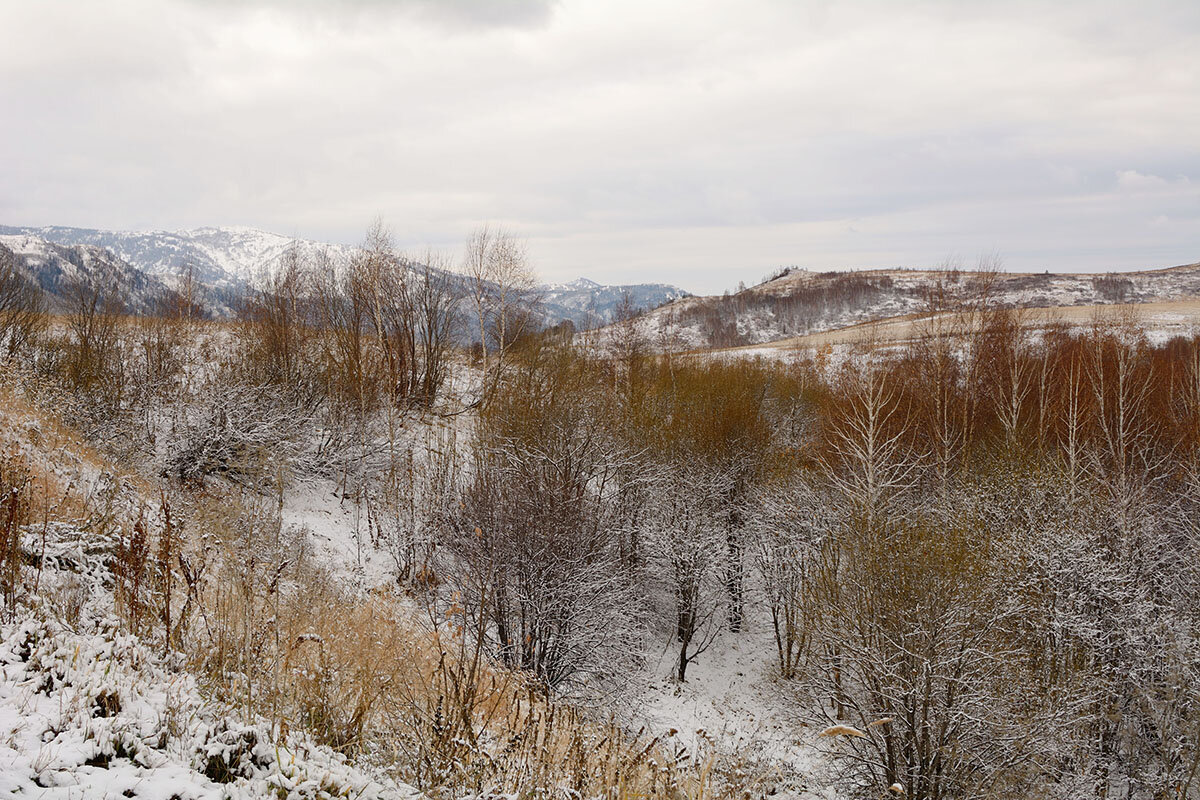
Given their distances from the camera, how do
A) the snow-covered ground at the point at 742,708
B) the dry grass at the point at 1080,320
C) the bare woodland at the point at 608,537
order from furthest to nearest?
the dry grass at the point at 1080,320, the snow-covered ground at the point at 742,708, the bare woodland at the point at 608,537

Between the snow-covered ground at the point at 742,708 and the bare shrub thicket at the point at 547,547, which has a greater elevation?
the bare shrub thicket at the point at 547,547

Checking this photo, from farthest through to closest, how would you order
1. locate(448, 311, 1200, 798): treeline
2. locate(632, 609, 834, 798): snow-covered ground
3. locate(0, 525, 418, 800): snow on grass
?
locate(632, 609, 834, 798): snow-covered ground < locate(448, 311, 1200, 798): treeline < locate(0, 525, 418, 800): snow on grass

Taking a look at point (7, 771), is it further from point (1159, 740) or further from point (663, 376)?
point (663, 376)

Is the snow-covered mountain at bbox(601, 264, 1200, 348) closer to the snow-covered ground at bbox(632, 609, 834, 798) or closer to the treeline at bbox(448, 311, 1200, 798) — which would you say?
the treeline at bbox(448, 311, 1200, 798)

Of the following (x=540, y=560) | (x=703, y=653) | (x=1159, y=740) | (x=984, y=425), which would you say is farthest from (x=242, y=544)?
(x=984, y=425)

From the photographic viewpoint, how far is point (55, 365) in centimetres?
1805

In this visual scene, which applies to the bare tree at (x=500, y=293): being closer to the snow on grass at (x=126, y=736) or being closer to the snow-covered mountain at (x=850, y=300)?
the snow on grass at (x=126, y=736)

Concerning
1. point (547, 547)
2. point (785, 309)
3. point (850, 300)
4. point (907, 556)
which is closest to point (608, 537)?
point (547, 547)

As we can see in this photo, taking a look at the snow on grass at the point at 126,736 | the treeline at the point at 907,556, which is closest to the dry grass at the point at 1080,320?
the treeline at the point at 907,556

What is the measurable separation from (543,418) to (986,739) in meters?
13.5

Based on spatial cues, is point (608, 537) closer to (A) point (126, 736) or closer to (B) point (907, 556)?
(B) point (907, 556)

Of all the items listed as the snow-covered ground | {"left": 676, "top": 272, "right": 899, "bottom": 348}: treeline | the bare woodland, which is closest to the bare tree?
the bare woodland

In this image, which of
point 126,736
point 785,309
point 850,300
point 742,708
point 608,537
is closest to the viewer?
point 126,736

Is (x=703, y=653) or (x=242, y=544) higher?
(x=242, y=544)
